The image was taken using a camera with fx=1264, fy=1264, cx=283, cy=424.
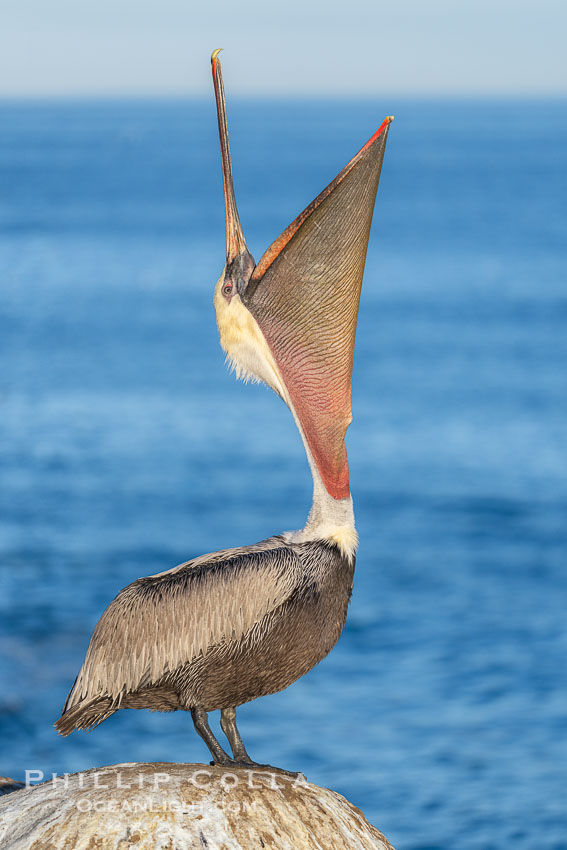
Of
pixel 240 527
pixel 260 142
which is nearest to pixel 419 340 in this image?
pixel 240 527

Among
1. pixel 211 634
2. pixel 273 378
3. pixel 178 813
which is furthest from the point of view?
pixel 273 378

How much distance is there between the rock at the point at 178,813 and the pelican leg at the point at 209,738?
80 millimetres

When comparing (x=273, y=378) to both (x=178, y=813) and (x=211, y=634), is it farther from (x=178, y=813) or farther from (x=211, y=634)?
(x=178, y=813)

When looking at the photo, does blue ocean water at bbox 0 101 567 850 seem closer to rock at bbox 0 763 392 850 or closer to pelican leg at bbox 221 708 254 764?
pelican leg at bbox 221 708 254 764

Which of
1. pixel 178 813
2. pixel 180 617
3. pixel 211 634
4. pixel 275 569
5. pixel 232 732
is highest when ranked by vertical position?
pixel 275 569

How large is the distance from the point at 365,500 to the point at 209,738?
936 inches

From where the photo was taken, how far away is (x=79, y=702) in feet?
20.0

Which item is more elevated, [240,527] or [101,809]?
[240,527]

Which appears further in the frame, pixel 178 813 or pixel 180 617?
pixel 180 617

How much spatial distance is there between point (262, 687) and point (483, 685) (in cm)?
1625

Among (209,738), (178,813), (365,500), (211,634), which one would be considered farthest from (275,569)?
(365,500)

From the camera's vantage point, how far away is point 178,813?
5617 millimetres

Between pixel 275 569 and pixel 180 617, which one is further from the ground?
pixel 275 569

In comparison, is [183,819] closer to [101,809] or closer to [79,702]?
[101,809]
